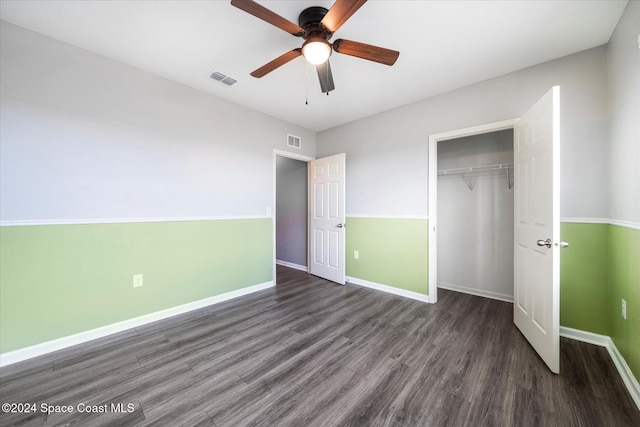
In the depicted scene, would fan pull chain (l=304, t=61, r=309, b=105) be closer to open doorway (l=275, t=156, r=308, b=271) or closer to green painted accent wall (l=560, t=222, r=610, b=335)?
open doorway (l=275, t=156, r=308, b=271)

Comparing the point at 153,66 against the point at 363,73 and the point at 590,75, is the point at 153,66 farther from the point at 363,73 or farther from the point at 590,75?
the point at 590,75

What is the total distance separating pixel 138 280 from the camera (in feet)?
7.75

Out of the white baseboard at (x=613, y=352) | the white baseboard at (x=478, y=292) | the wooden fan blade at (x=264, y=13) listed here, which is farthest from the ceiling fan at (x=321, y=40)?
the white baseboard at (x=478, y=292)

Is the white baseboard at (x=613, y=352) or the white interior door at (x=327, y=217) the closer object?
the white baseboard at (x=613, y=352)

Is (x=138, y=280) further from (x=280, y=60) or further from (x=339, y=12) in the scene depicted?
(x=339, y=12)

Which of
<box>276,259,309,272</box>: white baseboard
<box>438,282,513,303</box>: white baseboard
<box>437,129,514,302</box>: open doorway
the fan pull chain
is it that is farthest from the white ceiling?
<box>276,259,309,272</box>: white baseboard

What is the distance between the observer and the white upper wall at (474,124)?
202 centimetres

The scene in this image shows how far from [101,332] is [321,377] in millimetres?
2092

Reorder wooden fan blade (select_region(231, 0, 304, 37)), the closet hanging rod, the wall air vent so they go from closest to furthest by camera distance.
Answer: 1. wooden fan blade (select_region(231, 0, 304, 37))
2. the wall air vent
3. the closet hanging rod

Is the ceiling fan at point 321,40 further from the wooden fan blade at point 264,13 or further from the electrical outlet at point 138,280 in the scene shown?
the electrical outlet at point 138,280

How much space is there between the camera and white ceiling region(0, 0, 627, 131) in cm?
164

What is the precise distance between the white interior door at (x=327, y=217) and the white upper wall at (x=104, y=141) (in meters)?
1.33

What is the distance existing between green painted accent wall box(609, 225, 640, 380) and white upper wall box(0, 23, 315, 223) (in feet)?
11.8

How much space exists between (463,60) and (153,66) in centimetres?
303
